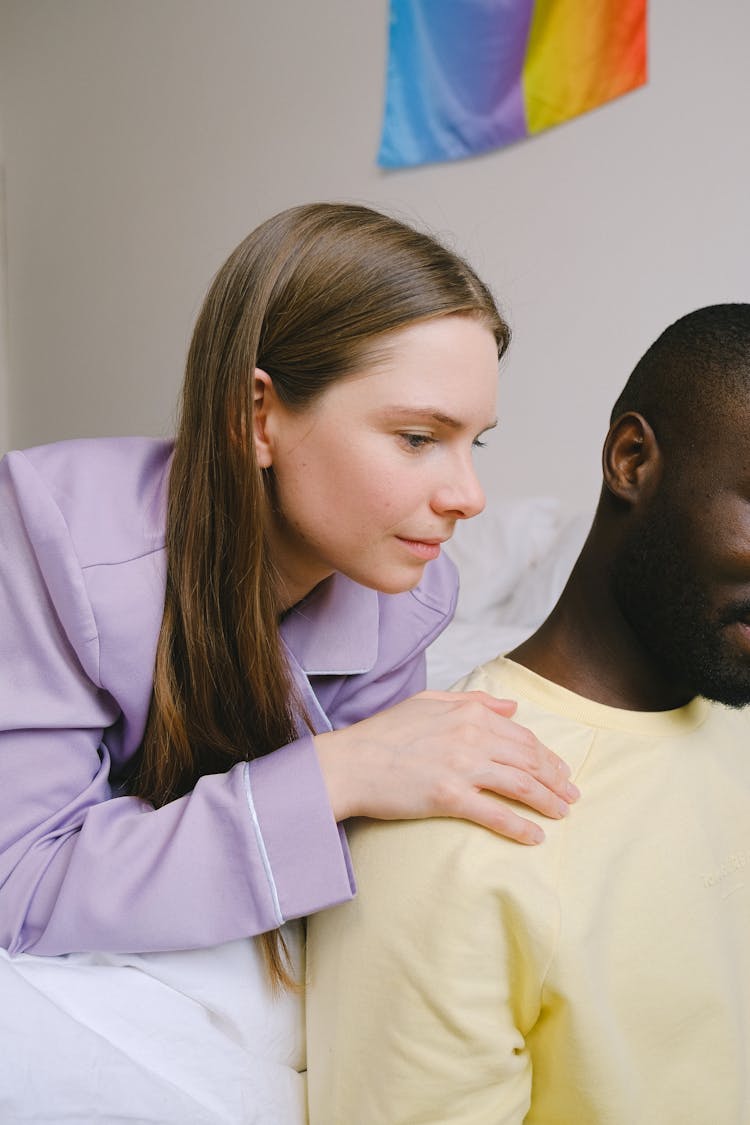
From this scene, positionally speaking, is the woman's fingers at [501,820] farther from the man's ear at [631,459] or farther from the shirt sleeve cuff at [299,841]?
the man's ear at [631,459]

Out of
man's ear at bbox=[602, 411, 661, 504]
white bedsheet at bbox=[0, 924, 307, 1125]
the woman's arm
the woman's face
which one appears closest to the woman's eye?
the woman's face

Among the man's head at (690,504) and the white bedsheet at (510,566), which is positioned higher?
the man's head at (690,504)

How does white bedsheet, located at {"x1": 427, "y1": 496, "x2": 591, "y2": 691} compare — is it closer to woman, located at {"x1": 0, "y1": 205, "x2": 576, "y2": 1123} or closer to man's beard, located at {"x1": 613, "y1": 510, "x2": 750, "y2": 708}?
woman, located at {"x1": 0, "y1": 205, "x2": 576, "y2": 1123}

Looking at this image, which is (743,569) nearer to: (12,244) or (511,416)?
(511,416)

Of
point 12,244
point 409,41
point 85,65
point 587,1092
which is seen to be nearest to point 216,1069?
point 587,1092

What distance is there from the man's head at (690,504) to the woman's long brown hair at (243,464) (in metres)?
0.17

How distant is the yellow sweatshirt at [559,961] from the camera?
694 mm

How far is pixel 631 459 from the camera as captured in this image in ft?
2.62

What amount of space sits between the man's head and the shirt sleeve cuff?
26 centimetres

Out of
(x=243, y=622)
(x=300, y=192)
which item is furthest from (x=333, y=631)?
(x=300, y=192)

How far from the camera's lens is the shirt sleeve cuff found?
2.48 ft

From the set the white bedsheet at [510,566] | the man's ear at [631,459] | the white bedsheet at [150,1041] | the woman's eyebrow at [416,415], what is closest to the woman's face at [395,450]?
the woman's eyebrow at [416,415]

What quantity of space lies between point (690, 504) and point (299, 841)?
0.36 meters

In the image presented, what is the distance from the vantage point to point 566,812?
0.75m
